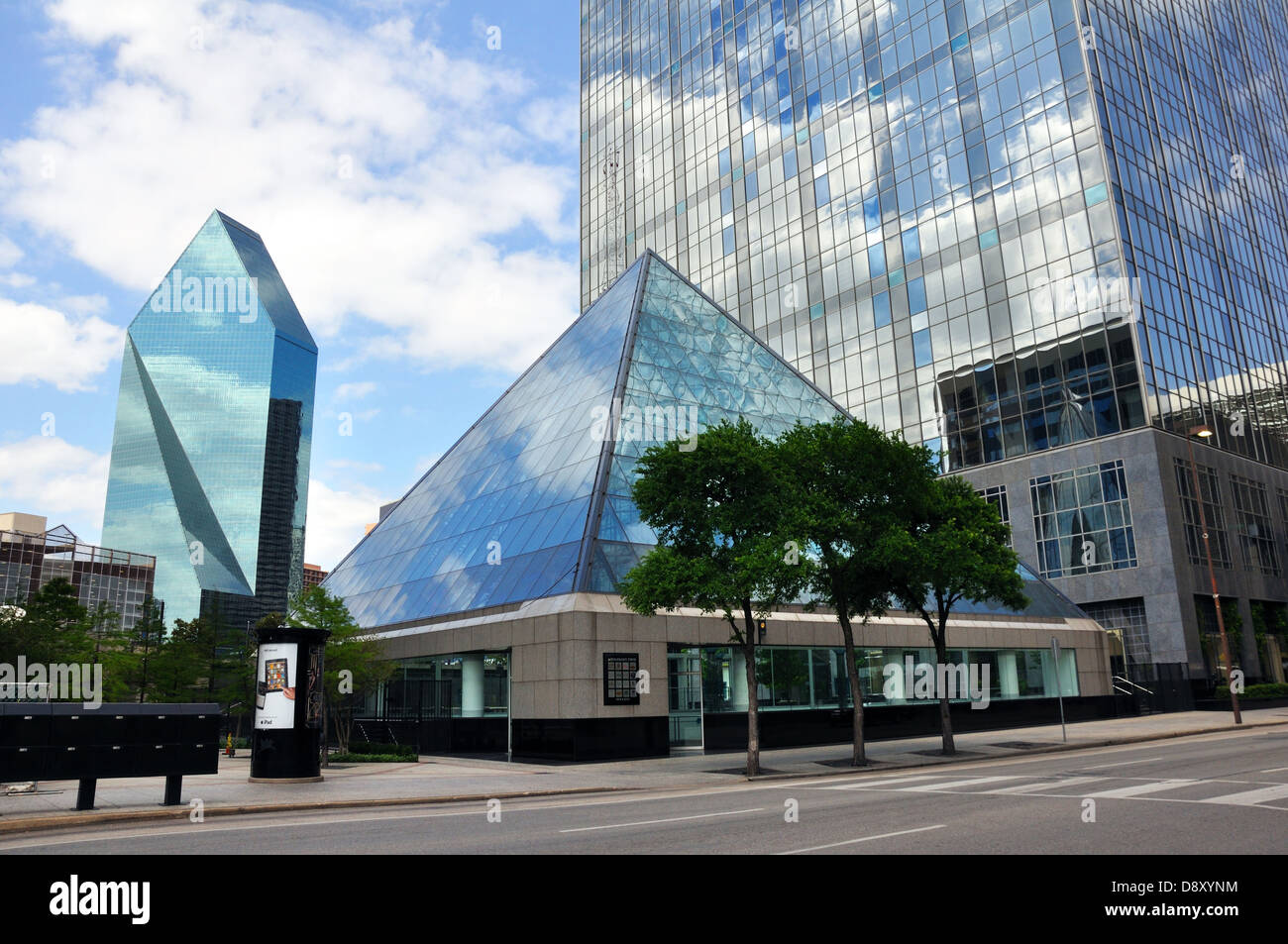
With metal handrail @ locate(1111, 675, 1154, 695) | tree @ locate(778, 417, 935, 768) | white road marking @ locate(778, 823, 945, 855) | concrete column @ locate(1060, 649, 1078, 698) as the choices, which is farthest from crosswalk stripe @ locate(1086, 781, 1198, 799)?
metal handrail @ locate(1111, 675, 1154, 695)

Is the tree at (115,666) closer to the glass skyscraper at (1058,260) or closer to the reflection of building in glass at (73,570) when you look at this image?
→ the glass skyscraper at (1058,260)

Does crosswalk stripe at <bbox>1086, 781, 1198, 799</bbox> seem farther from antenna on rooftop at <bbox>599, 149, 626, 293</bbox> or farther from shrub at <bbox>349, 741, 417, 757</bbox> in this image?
antenna on rooftop at <bbox>599, 149, 626, 293</bbox>

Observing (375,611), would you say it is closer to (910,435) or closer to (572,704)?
(572,704)

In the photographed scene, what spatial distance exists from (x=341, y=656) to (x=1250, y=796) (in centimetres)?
2745

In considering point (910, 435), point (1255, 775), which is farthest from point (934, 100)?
point (1255, 775)

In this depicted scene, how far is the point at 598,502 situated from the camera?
31.5m

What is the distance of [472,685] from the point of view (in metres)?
33.8

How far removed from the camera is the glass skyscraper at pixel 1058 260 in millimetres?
55344

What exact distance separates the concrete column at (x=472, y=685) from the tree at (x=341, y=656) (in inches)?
114

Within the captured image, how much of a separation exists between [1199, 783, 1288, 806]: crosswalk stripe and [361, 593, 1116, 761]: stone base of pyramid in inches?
675

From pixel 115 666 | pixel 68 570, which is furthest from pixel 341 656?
pixel 68 570

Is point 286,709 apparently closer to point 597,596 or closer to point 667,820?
point 597,596

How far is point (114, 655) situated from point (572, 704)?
2980 cm
